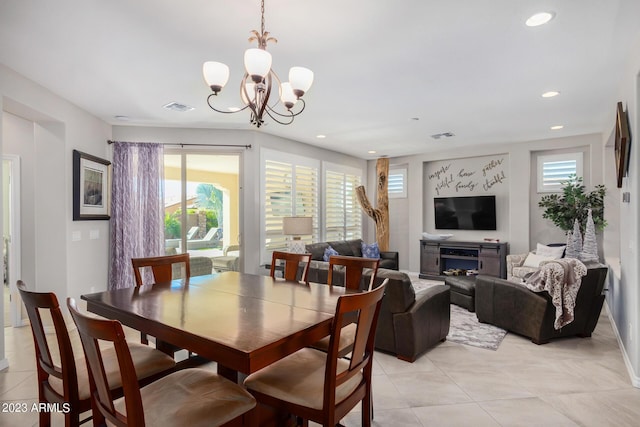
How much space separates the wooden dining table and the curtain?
8.67 ft

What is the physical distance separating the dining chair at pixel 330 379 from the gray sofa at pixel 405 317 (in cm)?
122

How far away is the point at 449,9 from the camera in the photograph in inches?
86.7

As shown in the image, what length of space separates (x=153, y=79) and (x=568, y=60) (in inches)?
150

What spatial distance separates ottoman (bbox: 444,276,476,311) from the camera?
183 inches

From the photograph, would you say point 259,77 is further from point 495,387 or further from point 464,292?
point 464,292

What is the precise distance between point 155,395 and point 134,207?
397 centimetres

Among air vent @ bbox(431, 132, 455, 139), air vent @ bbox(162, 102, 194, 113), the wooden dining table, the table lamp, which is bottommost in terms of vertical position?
the wooden dining table

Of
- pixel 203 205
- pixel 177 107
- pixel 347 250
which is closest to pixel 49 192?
pixel 177 107

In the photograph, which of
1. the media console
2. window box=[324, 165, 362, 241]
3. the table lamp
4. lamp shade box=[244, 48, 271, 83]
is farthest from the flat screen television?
lamp shade box=[244, 48, 271, 83]

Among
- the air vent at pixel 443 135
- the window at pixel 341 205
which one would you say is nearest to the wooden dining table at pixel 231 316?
the air vent at pixel 443 135

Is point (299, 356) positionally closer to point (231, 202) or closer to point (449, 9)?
point (449, 9)

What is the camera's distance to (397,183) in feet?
26.3

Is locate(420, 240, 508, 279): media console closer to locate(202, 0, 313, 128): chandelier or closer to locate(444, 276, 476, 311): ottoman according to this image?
locate(444, 276, 476, 311): ottoman

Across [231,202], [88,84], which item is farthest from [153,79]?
[231,202]
